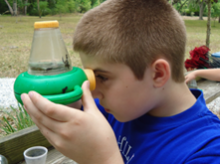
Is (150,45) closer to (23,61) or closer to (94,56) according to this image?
(94,56)

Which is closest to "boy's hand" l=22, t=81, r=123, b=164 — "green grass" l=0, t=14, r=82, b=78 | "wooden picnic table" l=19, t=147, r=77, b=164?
"wooden picnic table" l=19, t=147, r=77, b=164

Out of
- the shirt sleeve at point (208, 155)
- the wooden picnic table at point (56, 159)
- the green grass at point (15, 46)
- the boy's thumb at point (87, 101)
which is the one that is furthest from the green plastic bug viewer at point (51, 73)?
the green grass at point (15, 46)

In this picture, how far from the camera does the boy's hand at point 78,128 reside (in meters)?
0.65

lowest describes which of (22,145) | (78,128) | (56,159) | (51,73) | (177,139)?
(56,159)

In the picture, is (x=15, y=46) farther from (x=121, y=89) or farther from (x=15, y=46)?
(x=121, y=89)

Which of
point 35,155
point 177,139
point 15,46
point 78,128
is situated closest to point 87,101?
point 78,128

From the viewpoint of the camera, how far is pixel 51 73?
2.38ft

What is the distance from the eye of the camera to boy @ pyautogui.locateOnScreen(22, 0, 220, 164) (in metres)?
0.73

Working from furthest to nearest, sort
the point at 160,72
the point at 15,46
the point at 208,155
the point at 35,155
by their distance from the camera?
the point at 15,46 < the point at 35,155 < the point at 160,72 < the point at 208,155

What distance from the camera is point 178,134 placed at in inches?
32.8

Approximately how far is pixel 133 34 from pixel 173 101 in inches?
12.3

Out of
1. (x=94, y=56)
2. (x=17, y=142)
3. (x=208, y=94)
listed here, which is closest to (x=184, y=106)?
(x=94, y=56)

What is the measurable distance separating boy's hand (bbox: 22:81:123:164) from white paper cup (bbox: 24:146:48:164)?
482 millimetres

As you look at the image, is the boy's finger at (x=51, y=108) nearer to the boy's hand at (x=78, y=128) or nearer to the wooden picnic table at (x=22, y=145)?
the boy's hand at (x=78, y=128)
